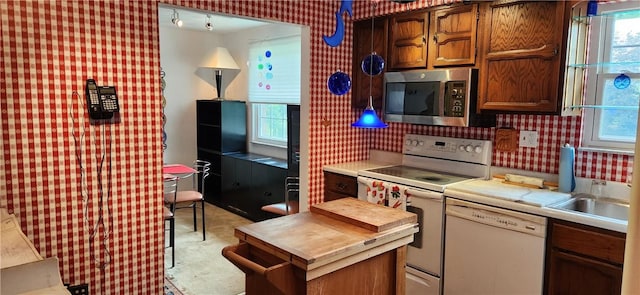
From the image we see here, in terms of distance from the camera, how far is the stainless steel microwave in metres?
2.85

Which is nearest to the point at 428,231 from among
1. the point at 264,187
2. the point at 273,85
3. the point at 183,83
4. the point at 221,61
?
the point at 264,187

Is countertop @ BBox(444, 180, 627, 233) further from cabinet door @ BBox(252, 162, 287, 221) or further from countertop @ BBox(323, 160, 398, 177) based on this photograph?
cabinet door @ BBox(252, 162, 287, 221)

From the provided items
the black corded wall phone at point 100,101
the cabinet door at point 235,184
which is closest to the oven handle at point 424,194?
the black corded wall phone at point 100,101

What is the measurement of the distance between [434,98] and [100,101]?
208cm

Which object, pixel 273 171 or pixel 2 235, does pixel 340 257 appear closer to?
pixel 2 235

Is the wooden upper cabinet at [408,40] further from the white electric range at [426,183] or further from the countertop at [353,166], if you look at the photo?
the countertop at [353,166]

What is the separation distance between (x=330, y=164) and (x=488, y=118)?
50.9 inches

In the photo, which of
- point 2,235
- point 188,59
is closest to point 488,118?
point 2,235

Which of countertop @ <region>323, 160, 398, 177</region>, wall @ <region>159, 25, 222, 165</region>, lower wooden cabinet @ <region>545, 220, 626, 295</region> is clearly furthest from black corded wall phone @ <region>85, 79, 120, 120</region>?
wall @ <region>159, 25, 222, 165</region>

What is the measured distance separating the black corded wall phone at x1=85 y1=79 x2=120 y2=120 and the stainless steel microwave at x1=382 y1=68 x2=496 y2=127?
190 cm

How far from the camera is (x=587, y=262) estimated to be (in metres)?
2.13

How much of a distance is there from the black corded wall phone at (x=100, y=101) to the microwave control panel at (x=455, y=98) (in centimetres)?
204

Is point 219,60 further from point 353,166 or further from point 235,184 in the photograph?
point 353,166

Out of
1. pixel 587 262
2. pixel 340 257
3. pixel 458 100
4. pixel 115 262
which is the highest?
pixel 458 100
